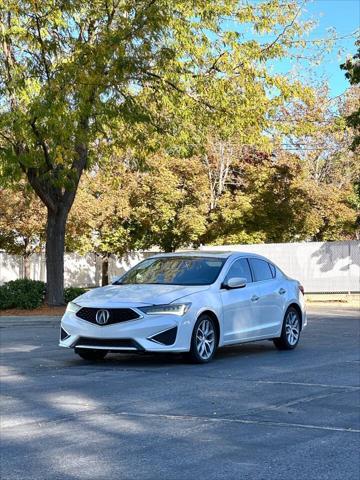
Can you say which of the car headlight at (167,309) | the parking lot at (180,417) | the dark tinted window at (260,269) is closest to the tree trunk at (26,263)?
the parking lot at (180,417)

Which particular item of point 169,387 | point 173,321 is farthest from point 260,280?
point 169,387

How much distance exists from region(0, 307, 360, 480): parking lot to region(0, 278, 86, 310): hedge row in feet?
30.3

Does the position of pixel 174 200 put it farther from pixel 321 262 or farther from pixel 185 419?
pixel 185 419

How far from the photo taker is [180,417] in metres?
6.79

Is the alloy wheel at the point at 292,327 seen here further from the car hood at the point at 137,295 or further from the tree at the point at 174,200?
the tree at the point at 174,200

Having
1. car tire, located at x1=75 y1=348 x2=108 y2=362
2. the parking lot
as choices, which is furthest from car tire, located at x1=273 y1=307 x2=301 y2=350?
car tire, located at x1=75 y1=348 x2=108 y2=362

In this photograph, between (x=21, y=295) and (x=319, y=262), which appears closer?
(x=21, y=295)

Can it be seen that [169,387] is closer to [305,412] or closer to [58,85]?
[305,412]

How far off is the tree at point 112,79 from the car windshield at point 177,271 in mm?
4767

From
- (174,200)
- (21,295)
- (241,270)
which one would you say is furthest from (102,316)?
(174,200)

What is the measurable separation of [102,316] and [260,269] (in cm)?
329

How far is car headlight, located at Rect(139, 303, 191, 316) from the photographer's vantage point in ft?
31.4

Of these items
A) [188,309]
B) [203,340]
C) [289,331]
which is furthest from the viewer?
[289,331]

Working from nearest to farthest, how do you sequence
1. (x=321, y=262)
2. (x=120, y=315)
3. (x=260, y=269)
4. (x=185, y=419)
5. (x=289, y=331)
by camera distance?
(x=185, y=419) → (x=120, y=315) → (x=260, y=269) → (x=289, y=331) → (x=321, y=262)
